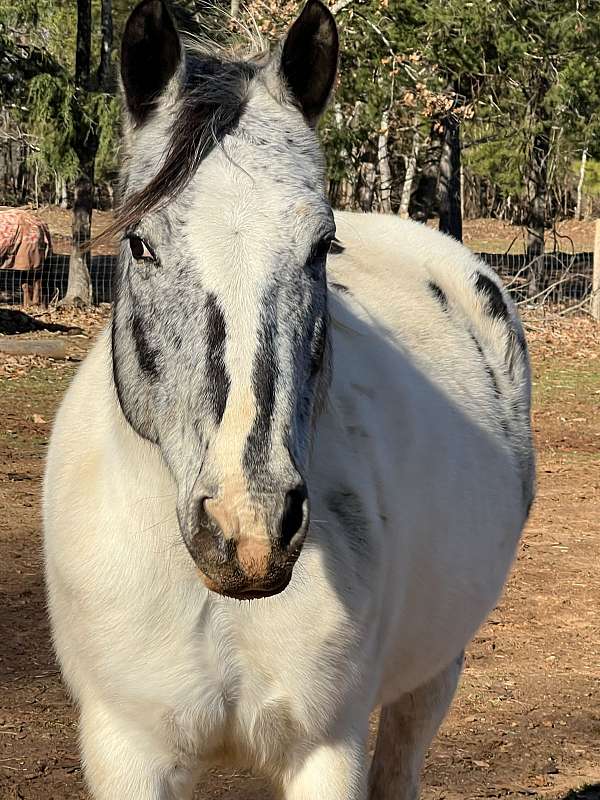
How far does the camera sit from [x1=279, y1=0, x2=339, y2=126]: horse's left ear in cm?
204

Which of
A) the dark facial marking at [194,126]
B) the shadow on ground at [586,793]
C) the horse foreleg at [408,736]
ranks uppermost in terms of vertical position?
the dark facial marking at [194,126]

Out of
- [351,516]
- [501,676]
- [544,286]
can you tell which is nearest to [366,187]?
[544,286]

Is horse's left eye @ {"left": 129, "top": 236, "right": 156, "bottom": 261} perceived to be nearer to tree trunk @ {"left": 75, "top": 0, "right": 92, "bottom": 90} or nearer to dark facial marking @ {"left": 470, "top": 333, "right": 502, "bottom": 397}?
dark facial marking @ {"left": 470, "top": 333, "right": 502, "bottom": 397}

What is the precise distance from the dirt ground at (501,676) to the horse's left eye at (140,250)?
2251 millimetres

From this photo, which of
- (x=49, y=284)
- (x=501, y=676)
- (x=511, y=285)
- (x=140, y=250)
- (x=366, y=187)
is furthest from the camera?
(x=366, y=187)

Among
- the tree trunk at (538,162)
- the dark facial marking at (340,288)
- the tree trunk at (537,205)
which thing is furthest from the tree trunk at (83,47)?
the dark facial marking at (340,288)

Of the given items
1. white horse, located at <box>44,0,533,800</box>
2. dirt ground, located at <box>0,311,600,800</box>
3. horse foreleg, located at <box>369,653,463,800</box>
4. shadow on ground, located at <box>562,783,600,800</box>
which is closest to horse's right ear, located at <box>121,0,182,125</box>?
white horse, located at <box>44,0,533,800</box>

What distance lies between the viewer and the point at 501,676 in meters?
4.67

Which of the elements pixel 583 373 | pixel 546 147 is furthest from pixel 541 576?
pixel 546 147

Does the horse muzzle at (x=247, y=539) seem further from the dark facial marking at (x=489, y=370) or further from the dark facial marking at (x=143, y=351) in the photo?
the dark facial marking at (x=489, y=370)

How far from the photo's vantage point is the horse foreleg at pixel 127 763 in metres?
2.22

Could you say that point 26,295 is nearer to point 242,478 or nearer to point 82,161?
point 82,161

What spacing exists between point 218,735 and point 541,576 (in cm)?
407

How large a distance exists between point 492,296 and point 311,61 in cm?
189
